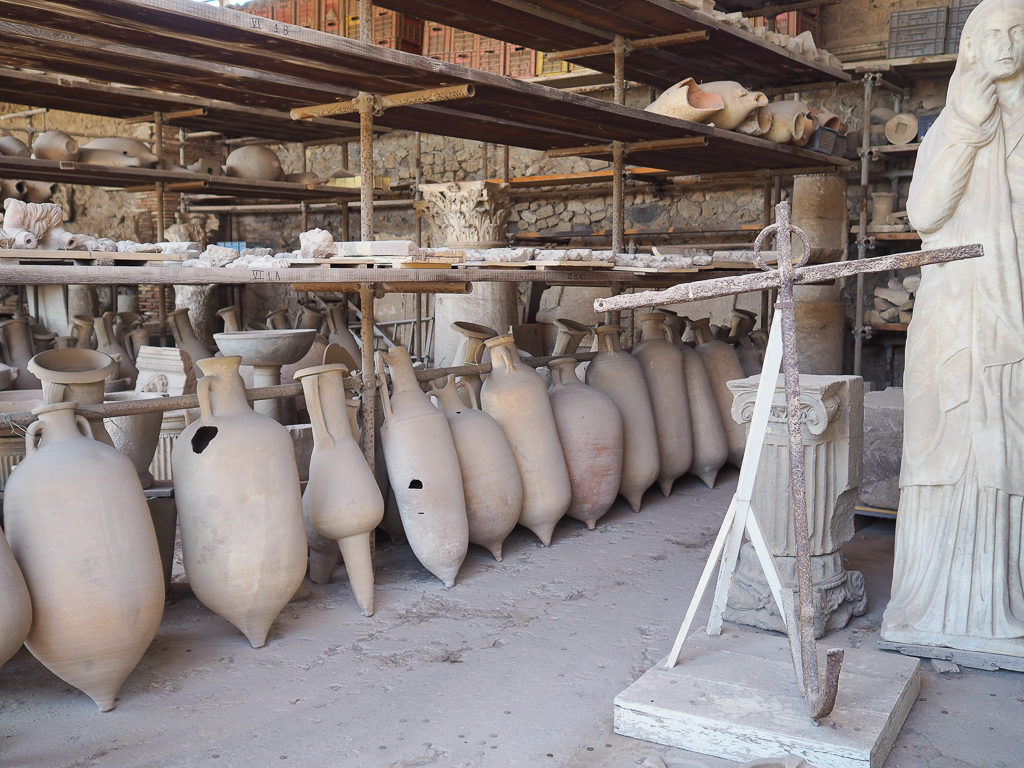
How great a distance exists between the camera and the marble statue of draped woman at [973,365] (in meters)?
3.13

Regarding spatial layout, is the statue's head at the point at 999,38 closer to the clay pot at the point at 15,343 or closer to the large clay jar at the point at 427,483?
the large clay jar at the point at 427,483

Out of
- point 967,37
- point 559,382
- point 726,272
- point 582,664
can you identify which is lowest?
point 582,664

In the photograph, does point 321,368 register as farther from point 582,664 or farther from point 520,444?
point 582,664

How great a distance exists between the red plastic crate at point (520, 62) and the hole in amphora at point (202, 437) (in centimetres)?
837

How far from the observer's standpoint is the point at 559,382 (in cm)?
519

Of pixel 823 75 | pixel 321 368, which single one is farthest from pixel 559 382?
pixel 823 75

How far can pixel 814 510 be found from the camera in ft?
11.9

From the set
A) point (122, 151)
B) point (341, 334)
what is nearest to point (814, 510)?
point (341, 334)

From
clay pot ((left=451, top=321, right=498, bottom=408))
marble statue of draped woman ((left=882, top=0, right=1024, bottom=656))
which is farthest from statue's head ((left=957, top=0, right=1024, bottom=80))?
clay pot ((left=451, top=321, right=498, bottom=408))

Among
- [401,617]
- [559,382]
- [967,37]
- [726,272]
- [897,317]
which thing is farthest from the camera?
[897,317]

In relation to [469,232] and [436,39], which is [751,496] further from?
[436,39]

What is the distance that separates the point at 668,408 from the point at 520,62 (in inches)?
270

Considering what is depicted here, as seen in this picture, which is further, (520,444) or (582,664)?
(520,444)

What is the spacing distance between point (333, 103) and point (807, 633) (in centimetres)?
366
